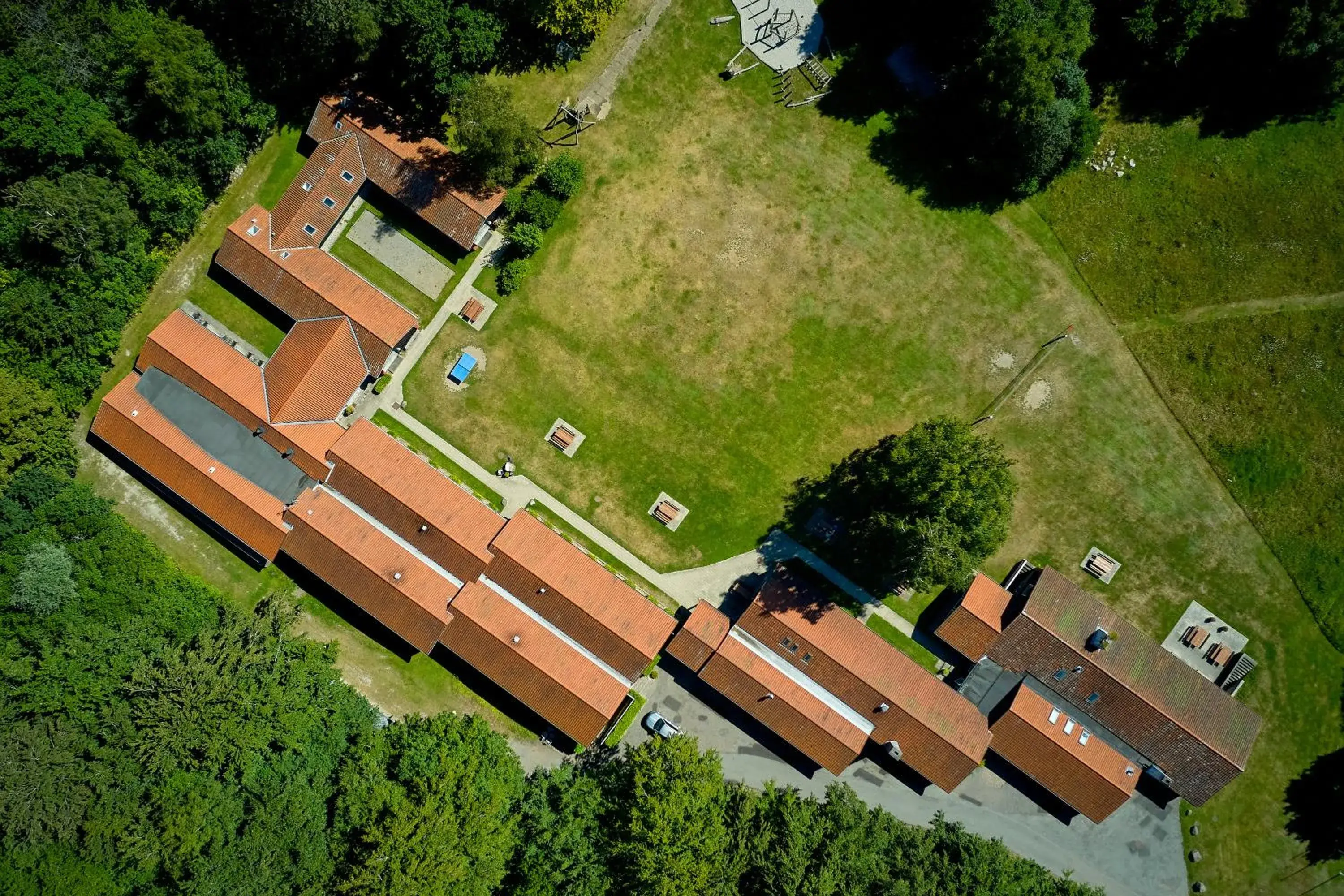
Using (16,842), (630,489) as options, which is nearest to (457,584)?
(630,489)

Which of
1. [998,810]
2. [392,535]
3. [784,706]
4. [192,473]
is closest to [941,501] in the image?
[784,706]

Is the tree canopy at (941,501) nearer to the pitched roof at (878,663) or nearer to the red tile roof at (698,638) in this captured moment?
the pitched roof at (878,663)

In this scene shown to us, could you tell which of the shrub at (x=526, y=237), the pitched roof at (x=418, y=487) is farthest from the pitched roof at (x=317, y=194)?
the pitched roof at (x=418, y=487)

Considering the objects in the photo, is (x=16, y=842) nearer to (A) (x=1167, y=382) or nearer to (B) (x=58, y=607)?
(B) (x=58, y=607)

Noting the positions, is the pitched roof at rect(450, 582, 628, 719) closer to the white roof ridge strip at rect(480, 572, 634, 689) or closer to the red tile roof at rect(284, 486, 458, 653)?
the white roof ridge strip at rect(480, 572, 634, 689)

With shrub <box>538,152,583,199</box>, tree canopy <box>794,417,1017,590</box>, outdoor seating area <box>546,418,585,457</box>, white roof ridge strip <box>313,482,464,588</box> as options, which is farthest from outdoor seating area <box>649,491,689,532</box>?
shrub <box>538,152,583,199</box>

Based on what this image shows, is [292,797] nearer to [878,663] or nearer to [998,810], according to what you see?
[878,663]
